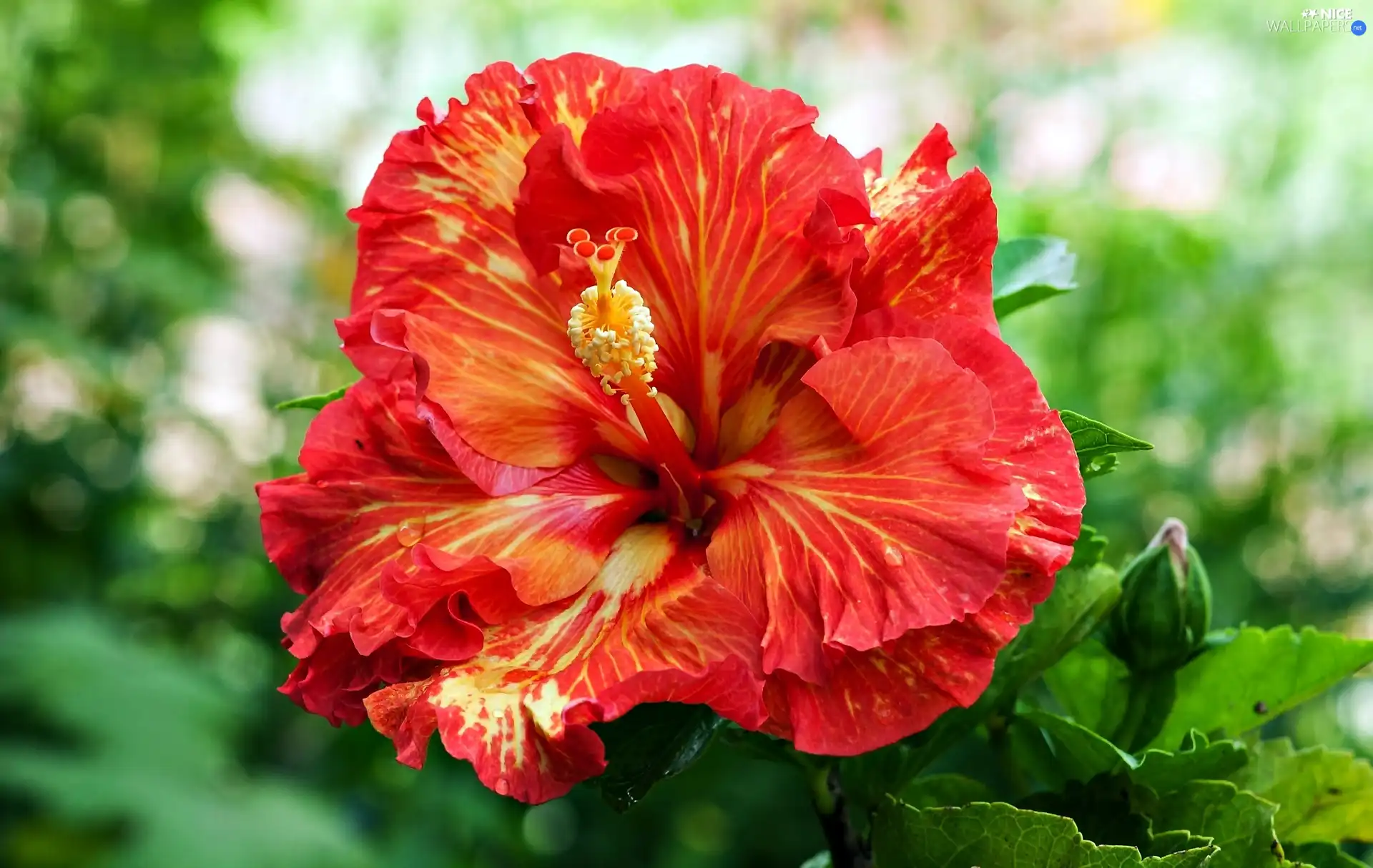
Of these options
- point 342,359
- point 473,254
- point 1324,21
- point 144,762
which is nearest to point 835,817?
point 473,254

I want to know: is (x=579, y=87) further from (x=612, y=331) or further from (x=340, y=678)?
(x=340, y=678)

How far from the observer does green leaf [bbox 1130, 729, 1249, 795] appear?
1.68 ft

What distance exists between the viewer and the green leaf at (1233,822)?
0.50 meters

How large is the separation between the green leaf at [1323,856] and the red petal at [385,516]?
Result: 1.11 ft

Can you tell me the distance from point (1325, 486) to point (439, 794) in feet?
5.52

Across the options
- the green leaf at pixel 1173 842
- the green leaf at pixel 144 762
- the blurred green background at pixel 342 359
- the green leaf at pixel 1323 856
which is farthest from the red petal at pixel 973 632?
the green leaf at pixel 144 762

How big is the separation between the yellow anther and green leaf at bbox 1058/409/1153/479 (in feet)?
0.59

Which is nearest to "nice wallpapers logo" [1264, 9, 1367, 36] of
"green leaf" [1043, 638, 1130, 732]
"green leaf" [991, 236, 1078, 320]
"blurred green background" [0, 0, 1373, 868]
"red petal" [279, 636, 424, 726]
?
"blurred green background" [0, 0, 1373, 868]

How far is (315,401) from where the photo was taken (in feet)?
1.87

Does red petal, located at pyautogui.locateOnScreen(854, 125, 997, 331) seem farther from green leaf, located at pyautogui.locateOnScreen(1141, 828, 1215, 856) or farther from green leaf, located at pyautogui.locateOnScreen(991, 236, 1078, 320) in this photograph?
green leaf, located at pyautogui.locateOnScreen(1141, 828, 1215, 856)

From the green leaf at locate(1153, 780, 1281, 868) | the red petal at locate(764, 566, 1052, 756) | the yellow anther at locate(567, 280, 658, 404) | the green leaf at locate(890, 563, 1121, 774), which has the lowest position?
the green leaf at locate(1153, 780, 1281, 868)

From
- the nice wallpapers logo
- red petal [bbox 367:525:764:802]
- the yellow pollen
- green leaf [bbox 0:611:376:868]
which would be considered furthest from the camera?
green leaf [bbox 0:611:376:868]

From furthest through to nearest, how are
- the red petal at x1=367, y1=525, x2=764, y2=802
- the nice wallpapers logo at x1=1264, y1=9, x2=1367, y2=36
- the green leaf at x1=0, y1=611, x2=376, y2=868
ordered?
the green leaf at x1=0, y1=611, x2=376, y2=868
the nice wallpapers logo at x1=1264, y1=9, x2=1367, y2=36
the red petal at x1=367, y1=525, x2=764, y2=802

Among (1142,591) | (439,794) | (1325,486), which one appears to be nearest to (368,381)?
(1142,591)
